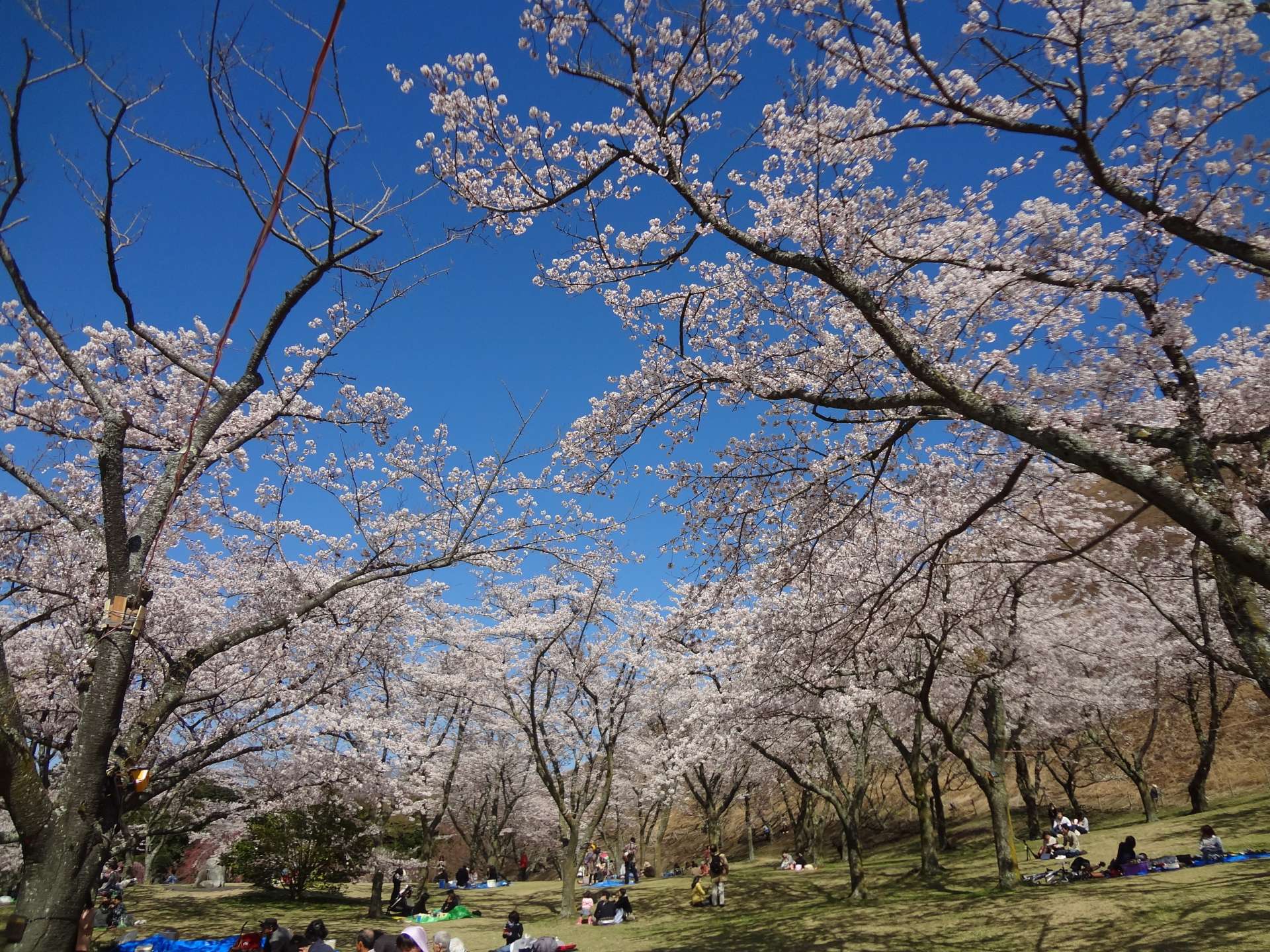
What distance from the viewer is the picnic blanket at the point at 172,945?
36.3 feet

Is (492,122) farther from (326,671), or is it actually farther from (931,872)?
(931,872)

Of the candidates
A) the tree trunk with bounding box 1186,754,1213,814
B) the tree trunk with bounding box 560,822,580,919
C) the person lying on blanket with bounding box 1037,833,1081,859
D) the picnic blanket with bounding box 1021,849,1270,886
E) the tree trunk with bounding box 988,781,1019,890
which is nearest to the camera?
the tree trunk with bounding box 988,781,1019,890

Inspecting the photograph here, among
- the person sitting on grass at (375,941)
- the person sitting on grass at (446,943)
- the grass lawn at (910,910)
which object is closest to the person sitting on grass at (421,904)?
the grass lawn at (910,910)

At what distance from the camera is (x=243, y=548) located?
14516 mm

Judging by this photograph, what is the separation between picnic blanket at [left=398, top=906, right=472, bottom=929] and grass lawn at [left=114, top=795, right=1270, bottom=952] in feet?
2.01

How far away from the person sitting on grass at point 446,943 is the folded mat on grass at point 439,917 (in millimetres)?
2314

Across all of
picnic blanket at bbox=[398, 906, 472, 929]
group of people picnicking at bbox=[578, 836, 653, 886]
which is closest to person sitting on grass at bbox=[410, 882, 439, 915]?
picnic blanket at bbox=[398, 906, 472, 929]

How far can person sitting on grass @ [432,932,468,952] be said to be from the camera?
32.3 ft

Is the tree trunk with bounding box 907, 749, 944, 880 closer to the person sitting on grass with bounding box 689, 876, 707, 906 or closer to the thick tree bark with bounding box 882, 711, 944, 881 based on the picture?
the thick tree bark with bounding box 882, 711, 944, 881

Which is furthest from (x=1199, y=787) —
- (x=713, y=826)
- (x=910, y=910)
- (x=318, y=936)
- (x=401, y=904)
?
(x=318, y=936)

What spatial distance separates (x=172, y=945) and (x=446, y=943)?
14.4 ft

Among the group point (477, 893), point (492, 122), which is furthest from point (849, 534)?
point (477, 893)

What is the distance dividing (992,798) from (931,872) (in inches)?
224

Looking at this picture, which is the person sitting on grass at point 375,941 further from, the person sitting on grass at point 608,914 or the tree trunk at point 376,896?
the tree trunk at point 376,896
